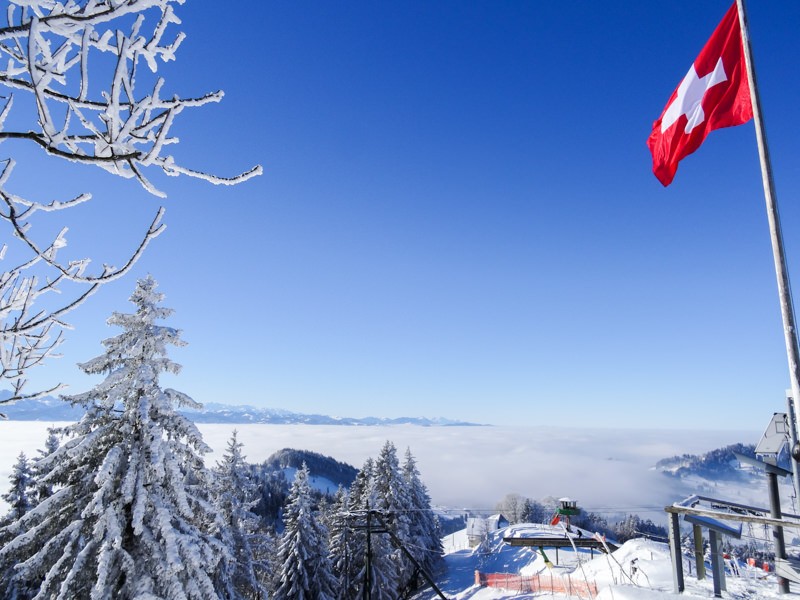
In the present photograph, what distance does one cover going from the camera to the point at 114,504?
10422 mm

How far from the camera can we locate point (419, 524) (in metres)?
43.8

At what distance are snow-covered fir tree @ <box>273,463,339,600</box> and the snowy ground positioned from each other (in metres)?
10.4

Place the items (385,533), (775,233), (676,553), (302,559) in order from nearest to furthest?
1. (775,233)
2. (676,553)
3. (302,559)
4. (385,533)

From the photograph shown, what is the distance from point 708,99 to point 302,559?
93.9ft

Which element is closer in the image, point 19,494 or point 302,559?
point 19,494

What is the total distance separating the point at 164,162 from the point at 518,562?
58303mm

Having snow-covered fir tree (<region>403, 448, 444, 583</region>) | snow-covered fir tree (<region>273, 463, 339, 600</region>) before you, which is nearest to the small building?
snow-covered fir tree (<region>403, 448, 444, 583</region>)

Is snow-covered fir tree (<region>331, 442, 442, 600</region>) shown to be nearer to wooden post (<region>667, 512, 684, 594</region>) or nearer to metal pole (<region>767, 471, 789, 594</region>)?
wooden post (<region>667, 512, 684, 594</region>)

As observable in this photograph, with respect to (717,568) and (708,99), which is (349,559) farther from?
(708,99)

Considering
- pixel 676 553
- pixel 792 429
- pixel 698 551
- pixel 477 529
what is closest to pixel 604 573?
pixel 698 551

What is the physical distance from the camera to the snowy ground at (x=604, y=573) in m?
7.60

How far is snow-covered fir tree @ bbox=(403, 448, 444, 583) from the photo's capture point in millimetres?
40653

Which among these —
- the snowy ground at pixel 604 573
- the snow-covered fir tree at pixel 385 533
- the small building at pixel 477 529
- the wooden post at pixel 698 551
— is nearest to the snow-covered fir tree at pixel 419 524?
the snow-covered fir tree at pixel 385 533

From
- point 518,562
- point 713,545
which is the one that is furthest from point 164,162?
point 518,562
